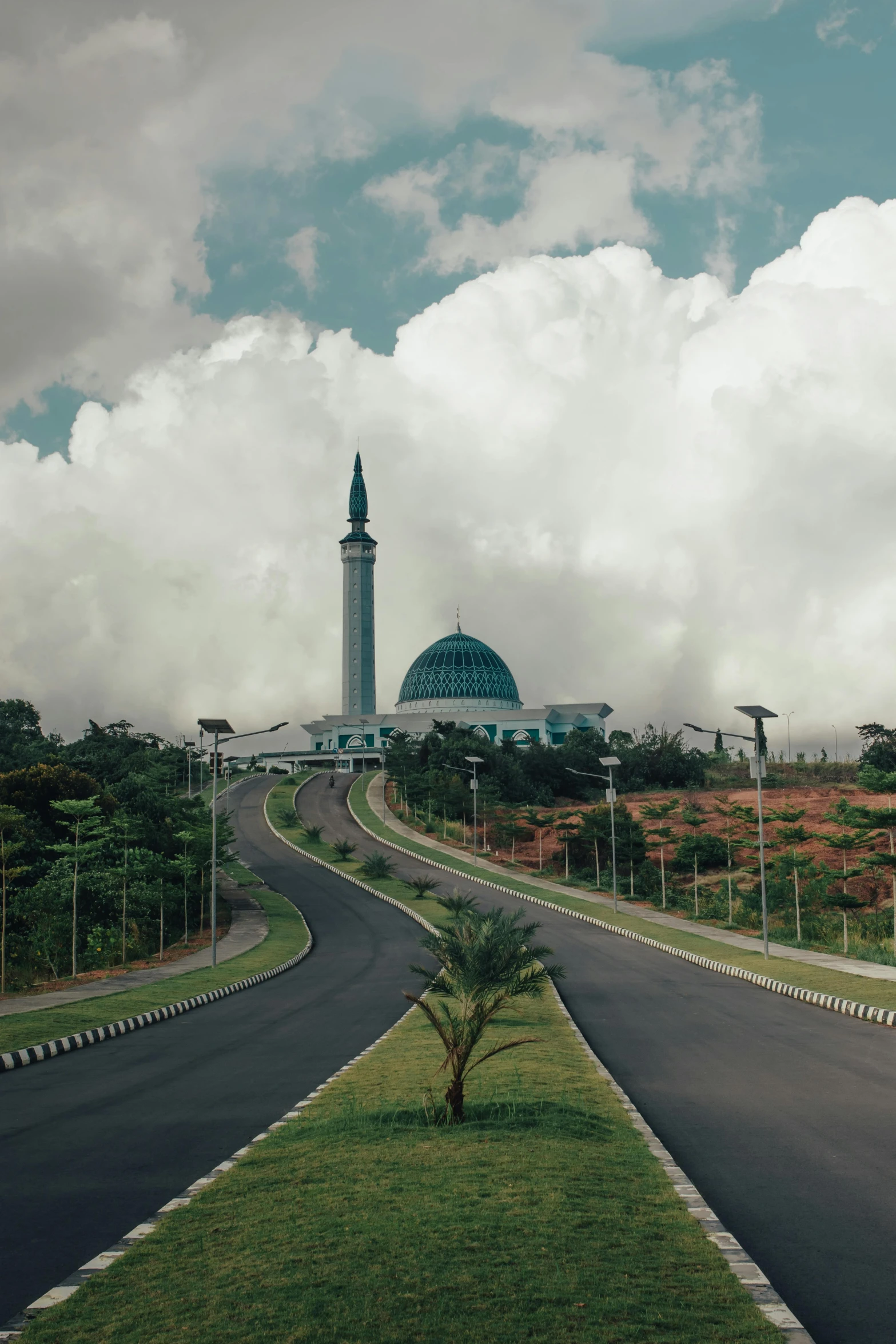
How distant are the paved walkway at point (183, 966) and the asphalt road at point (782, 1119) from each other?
11389 millimetres

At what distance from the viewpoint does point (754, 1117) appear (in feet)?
37.9

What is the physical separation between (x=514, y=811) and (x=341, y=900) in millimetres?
30036

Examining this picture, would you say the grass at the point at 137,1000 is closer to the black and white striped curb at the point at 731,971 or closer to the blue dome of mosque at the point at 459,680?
the black and white striped curb at the point at 731,971

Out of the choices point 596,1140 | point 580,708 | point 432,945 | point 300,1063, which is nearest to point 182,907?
point 300,1063

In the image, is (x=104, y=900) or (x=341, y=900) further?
(x=341, y=900)

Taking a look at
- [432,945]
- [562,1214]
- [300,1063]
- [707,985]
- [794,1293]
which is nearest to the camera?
[794,1293]

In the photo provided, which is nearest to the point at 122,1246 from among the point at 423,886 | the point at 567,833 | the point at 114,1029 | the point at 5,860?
the point at 114,1029

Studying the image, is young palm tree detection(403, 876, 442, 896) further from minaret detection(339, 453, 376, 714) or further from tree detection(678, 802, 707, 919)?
minaret detection(339, 453, 376, 714)

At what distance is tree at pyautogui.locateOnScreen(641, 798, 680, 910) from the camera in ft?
172

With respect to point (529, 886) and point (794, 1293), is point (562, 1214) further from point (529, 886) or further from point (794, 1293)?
point (529, 886)

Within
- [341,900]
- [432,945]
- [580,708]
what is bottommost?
[341,900]

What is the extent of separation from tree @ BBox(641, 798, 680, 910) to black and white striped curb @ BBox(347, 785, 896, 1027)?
247 inches

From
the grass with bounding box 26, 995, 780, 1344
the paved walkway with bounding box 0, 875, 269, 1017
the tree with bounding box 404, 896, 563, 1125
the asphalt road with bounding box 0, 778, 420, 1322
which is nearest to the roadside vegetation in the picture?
the asphalt road with bounding box 0, 778, 420, 1322

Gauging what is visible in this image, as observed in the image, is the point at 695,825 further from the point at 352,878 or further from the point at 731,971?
the point at 731,971
